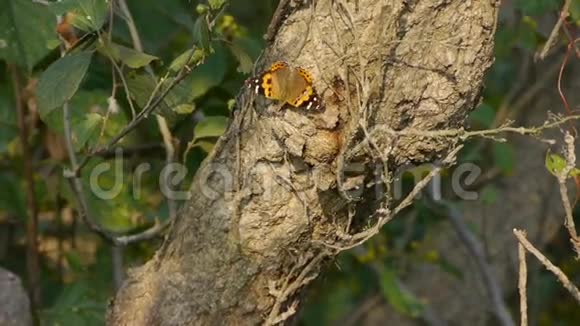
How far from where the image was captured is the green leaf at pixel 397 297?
2.71m

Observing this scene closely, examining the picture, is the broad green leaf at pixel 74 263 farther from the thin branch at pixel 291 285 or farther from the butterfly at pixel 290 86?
the butterfly at pixel 290 86

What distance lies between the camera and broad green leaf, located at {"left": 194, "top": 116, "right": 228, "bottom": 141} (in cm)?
188

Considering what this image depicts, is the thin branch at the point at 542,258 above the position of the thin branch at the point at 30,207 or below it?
above

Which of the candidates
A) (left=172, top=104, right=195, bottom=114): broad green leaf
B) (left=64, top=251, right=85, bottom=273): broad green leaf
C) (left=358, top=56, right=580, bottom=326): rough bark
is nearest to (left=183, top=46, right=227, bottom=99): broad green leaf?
(left=172, top=104, right=195, bottom=114): broad green leaf

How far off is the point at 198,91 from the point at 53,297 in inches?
35.8

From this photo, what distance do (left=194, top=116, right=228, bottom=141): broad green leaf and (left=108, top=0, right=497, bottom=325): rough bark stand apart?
284 mm

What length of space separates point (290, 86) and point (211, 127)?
50cm

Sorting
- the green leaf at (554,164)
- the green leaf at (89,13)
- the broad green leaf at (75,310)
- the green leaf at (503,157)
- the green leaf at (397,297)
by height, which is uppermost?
the green leaf at (503,157)

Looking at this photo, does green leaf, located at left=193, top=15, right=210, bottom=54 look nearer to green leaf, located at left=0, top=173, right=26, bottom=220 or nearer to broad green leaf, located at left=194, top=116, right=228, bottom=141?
broad green leaf, located at left=194, top=116, right=228, bottom=141

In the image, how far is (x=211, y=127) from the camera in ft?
6.18

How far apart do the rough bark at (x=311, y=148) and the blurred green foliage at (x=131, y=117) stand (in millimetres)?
182

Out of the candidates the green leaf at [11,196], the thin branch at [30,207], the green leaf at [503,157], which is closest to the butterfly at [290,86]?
the thin branch at [30,207]

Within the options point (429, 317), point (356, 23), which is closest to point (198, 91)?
point (356, 23)

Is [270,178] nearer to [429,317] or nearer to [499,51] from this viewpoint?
[499,51]
